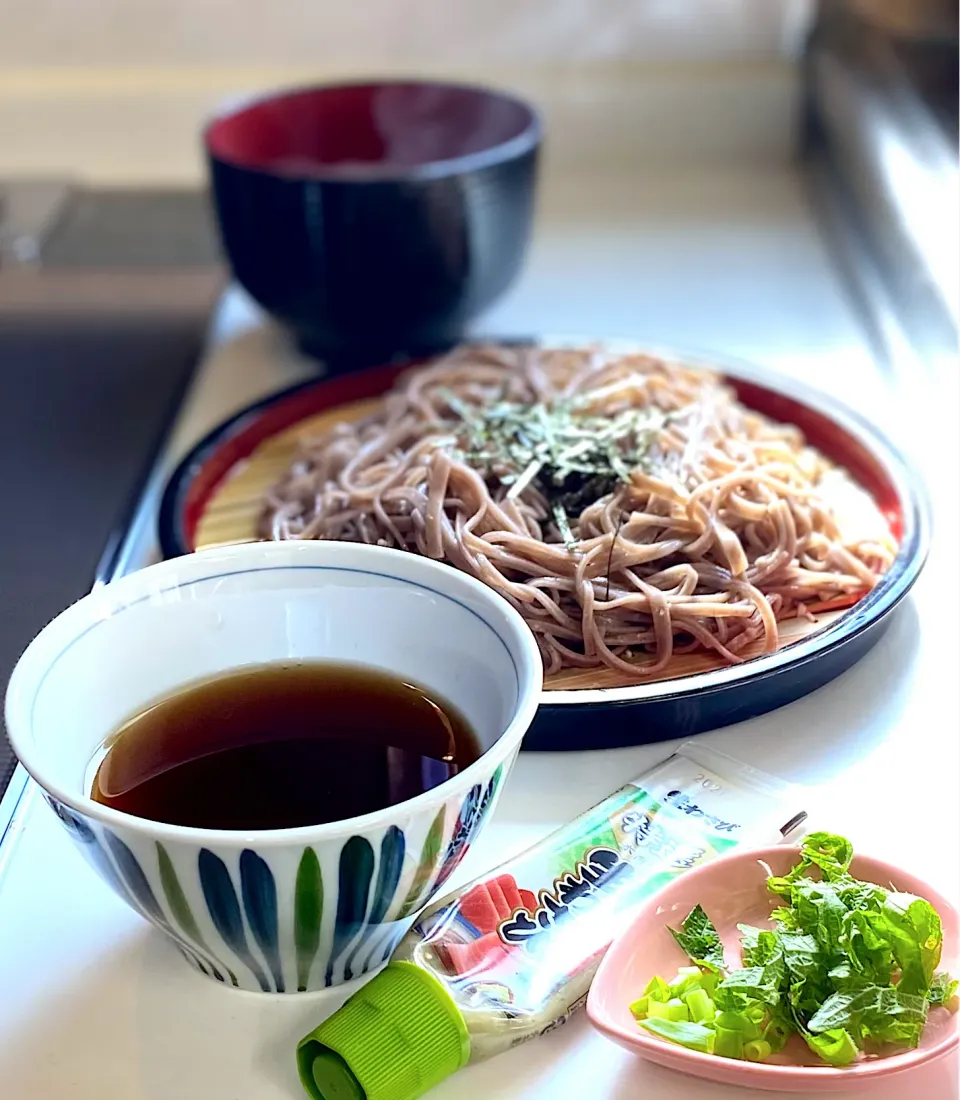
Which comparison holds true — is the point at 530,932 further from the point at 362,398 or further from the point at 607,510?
the point at 362,398

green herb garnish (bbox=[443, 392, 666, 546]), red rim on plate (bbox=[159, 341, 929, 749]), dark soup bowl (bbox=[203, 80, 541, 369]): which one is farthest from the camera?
dark soup bowl (bbox=[203, 80, 541, 369])

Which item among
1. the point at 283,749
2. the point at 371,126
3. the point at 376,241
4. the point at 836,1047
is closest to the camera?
the point at 836,1047

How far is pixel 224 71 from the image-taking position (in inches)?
68.0

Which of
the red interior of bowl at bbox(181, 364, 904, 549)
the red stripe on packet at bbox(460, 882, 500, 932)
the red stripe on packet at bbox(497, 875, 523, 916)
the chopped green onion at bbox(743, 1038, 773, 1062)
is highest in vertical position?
the red interior of bowl at bbox(181, 364, 904, 549)

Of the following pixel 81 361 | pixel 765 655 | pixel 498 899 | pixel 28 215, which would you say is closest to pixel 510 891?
pixel 498 899

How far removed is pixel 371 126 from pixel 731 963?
3.48ft

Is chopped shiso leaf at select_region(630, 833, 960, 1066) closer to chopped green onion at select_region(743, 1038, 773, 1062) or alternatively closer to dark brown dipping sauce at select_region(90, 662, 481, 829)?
chopped green onion at select_region(743, 1038, 773, 1062)

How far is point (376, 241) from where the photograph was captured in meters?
1.14

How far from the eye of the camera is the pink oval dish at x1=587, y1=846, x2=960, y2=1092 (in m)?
0.56

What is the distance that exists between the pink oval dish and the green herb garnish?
27cm

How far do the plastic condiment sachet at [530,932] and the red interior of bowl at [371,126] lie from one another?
2.74 ft

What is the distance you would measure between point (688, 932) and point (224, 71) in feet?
4.65

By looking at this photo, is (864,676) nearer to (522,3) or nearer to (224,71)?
(522,3)

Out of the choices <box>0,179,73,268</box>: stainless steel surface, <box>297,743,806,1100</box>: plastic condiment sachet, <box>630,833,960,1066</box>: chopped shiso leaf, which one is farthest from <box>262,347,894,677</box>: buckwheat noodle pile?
<box>0,179,73,268</box>: stainless steel surface
